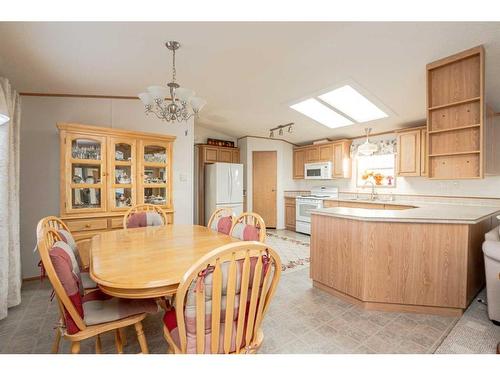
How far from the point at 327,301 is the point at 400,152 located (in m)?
2.92

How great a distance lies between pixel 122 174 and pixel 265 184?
3470mm

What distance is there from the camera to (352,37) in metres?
2.11

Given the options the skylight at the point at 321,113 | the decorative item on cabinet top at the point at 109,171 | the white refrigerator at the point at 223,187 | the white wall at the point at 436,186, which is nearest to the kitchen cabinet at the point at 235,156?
the white refrigerator at the point at 223,187

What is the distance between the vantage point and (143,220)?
2.60 meters

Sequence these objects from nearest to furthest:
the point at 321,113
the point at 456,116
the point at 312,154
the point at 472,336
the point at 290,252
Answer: the point at 472,336 → the point at 456,116 → the point at 290,252 → the point at 321,113 → the point at 312,154

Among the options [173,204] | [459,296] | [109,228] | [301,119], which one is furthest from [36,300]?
[301,119]

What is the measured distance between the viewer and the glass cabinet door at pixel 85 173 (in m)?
2.77

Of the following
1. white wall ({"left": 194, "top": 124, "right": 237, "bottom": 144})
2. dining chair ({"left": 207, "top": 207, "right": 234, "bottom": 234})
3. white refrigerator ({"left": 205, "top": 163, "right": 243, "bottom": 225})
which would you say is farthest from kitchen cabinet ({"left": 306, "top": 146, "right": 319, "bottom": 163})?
dining chair ({"left": 207, "top": 207, "right": 234, "bottom": 234})

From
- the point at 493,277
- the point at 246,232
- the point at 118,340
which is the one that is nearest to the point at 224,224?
the point at 246,232

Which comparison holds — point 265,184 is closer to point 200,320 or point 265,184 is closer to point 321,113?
point 321,113

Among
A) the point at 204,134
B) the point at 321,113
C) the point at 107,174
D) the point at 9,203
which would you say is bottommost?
the point at 9,203

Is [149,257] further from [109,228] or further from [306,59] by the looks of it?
[306,59]

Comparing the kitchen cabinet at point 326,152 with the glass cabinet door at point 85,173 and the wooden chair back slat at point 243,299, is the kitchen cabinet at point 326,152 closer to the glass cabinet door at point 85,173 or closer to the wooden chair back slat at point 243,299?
the glass cabinet door at point 85,173

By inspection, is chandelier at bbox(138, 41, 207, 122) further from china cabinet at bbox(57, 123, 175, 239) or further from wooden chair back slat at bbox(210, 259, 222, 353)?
wooden chair back slat at bbox(210, 259, 222, 353)
